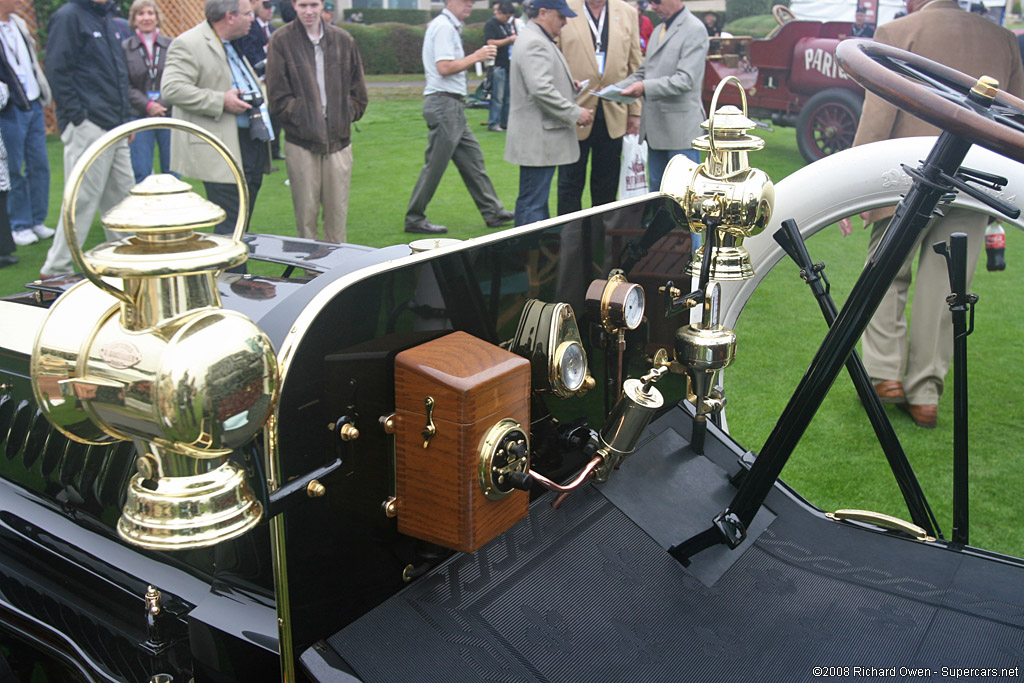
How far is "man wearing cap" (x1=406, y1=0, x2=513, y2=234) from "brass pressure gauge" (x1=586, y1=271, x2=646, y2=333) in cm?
501

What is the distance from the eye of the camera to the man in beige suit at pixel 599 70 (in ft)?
19.4

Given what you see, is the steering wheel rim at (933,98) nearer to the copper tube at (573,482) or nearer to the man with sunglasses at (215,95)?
the copper tube at (573,482)

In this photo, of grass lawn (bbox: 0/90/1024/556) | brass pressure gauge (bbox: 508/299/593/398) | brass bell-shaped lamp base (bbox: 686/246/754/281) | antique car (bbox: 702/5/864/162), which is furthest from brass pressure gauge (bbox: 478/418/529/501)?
antique car (bbox: 702/5/864/162)

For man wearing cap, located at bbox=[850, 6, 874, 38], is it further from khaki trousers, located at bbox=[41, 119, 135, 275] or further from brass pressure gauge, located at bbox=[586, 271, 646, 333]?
brass pressure gauge, located at bbox=[586, 271, 646, 333]

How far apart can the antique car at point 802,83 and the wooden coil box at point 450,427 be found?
29.1 feet

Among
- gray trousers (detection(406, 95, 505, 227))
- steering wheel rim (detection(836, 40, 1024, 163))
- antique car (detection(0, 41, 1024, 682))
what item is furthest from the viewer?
gray trousers (detection(406, 95, 505, 227))

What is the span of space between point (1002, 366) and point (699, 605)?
3.16m

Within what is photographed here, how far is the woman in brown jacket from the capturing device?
7266 mm

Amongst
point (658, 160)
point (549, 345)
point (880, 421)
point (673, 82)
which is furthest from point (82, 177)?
point (658, 160)

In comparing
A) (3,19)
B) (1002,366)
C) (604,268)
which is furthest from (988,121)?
(3,19)

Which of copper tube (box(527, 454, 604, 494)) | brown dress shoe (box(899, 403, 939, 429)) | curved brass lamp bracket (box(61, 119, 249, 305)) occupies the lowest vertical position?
brown dress shoe (box(899, 403, 939, 429))

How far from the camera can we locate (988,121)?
1.34 metres

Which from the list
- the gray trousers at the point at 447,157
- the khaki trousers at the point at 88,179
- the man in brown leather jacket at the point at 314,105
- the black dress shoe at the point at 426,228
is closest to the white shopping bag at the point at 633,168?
the gray trousers at the point at 447,157

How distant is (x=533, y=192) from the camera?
5.75 metres
